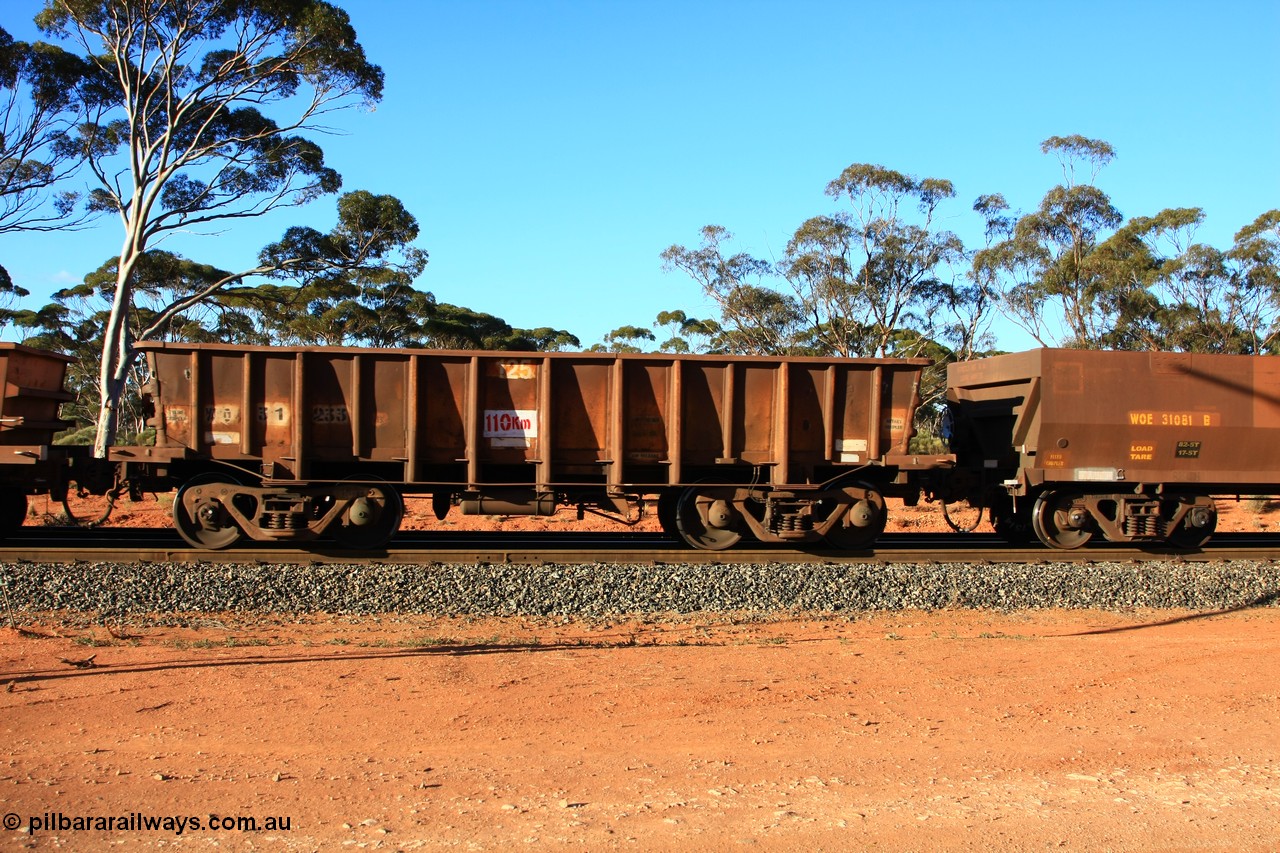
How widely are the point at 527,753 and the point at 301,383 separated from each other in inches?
263

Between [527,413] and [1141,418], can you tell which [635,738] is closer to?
[527,413]

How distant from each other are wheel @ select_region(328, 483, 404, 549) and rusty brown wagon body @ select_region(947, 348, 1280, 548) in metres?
7.63

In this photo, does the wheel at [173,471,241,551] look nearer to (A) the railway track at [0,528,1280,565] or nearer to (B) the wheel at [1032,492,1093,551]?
→ (A) the railway track at [0,528,1280,565]

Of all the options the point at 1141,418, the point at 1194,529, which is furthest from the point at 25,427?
the point at 1194,529

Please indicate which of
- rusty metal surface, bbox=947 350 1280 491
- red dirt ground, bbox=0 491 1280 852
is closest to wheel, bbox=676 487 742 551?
red dirt ground, bbox=0 491 1280 852

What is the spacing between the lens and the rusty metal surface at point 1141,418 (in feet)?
38.3

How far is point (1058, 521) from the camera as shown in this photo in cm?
1205

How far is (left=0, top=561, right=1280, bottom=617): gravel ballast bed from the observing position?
9.23 meters

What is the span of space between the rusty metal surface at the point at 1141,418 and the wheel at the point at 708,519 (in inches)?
147

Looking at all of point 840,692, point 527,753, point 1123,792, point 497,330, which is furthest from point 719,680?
point 497,330

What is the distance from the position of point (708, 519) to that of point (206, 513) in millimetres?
5928

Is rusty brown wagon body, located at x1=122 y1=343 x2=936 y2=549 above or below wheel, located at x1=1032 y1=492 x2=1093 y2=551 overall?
above

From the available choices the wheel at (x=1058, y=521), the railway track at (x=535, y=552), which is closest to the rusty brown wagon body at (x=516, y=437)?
the railway track at (x=535, y=552)

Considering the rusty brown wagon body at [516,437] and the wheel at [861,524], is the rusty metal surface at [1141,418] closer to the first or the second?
the rusty brown wagon body at [516,437]
